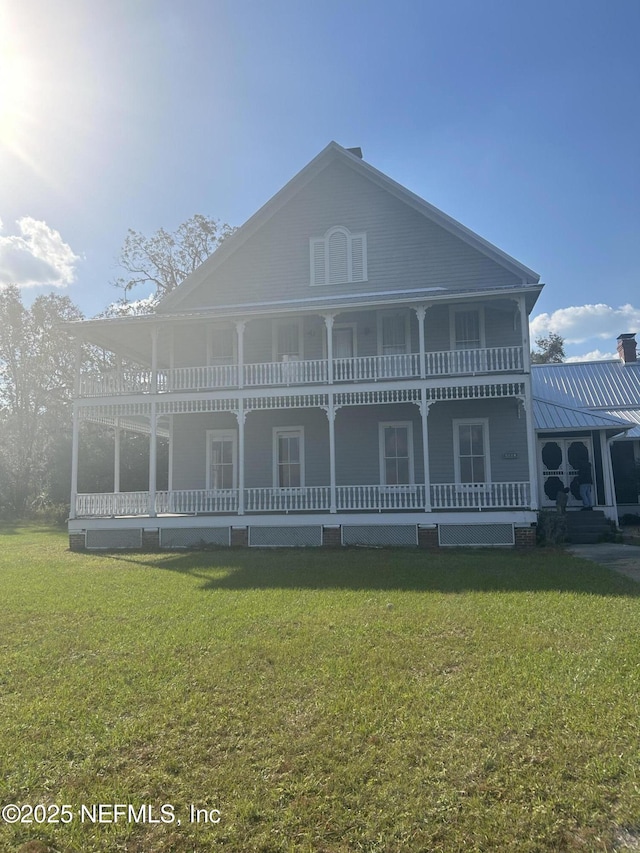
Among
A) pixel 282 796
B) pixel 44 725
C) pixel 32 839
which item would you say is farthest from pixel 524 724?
pixel 44 725

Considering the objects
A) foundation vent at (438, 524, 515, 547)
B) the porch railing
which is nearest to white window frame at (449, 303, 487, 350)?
the porch railing

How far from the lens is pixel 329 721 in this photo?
4254 millimetres

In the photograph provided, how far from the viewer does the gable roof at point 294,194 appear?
17.4 metres

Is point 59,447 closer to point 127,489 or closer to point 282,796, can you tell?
point 127,489

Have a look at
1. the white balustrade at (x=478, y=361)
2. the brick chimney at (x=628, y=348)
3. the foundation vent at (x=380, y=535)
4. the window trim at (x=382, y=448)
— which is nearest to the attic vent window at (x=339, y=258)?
the white balustrade at (x=478, y=361)

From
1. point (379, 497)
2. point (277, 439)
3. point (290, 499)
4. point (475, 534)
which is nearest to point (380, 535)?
point (379, 497)

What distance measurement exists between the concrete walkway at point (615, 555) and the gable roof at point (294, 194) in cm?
823

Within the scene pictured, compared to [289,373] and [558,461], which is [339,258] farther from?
[558,461]

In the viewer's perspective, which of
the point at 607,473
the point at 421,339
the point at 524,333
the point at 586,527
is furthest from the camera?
the point at 607,473

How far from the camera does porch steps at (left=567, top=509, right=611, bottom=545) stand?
15961 mm

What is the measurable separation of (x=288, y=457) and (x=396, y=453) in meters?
3.19

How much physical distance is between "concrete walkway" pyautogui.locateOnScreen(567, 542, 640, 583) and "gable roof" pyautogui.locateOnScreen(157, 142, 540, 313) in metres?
8.23

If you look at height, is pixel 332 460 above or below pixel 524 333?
below

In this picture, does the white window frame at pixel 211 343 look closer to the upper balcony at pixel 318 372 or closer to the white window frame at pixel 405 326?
the upper balcony at pixel 318 372
